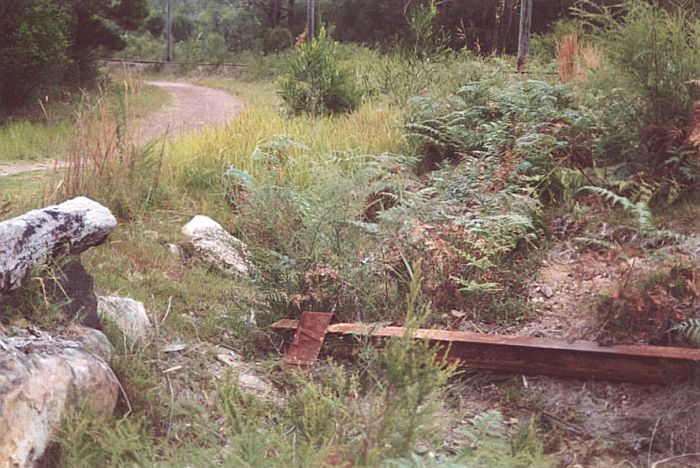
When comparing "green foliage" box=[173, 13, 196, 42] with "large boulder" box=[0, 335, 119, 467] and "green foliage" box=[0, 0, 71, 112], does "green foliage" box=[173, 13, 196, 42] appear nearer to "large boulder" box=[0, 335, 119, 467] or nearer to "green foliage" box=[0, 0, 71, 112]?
"green foliage" box=[0, 0, 71, 112]

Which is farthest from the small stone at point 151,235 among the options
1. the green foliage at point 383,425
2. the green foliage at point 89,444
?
the green foliage at point 383,425

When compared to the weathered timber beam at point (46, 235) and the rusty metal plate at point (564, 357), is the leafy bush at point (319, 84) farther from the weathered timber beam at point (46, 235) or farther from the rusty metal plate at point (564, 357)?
the rusty metal plate at point (564, 357)

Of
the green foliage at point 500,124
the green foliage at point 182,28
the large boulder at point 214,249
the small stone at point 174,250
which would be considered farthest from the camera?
the green foliage at point 182,28

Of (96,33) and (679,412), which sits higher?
(96,33)

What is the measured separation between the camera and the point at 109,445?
270cm

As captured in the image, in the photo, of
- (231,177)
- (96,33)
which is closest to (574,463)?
(231,177)

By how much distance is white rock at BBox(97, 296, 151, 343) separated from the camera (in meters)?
3.92

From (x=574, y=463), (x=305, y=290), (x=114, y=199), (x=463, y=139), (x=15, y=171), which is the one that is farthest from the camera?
(x=15, y=171)

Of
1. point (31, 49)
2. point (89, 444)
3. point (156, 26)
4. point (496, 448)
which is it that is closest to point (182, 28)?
point (156, 26)

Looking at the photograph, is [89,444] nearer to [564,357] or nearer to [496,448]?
[496,448]

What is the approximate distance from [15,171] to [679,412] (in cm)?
608

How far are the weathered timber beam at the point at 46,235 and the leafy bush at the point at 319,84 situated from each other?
6.20m

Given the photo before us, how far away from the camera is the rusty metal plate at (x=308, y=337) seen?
397cm

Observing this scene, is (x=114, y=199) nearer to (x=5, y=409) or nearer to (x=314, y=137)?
(x=314, y=137)
